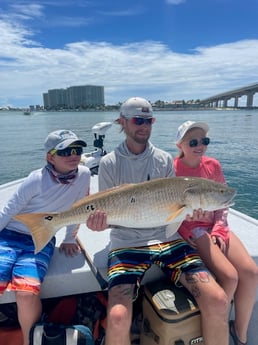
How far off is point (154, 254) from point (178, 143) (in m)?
1.18

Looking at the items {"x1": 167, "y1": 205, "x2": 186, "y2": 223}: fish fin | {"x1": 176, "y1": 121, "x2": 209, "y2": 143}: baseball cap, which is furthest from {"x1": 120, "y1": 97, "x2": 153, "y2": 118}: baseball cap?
{"x1": 167, "y1": 205, "x2": 186, "y2": 223}: fish fin

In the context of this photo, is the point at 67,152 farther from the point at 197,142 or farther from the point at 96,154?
the point at 96,154

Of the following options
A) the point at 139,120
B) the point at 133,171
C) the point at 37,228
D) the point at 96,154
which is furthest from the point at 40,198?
the point at 96,154

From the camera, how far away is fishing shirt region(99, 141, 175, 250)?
2.73m

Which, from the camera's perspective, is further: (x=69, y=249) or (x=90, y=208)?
(x=69, y=249)

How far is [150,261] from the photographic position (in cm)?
254

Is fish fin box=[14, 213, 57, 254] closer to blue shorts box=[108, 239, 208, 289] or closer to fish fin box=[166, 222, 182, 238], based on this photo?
blue shorts box=[108, 239, 208, 289]

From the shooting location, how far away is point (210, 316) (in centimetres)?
219

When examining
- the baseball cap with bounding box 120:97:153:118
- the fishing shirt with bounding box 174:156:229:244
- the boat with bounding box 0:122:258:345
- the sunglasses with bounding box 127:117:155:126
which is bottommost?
the boat with bounding box 0:122:258:345

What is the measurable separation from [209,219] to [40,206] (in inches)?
62.6

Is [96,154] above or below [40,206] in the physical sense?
below

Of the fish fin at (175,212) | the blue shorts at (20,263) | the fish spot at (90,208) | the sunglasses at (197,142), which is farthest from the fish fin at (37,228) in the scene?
the sunglasses at (197,142)

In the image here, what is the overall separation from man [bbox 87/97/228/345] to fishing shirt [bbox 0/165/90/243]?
1.02 ft

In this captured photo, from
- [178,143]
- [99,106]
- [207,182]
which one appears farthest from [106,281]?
[99,106]
